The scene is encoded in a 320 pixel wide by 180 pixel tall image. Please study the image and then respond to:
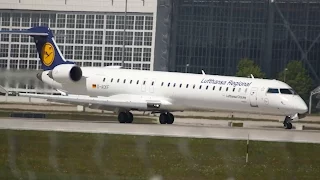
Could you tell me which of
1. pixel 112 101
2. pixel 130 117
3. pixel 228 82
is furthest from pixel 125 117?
pixel 228 82

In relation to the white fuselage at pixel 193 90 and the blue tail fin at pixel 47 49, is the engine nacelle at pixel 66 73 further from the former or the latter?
the blue tail fin at pixel 47 49

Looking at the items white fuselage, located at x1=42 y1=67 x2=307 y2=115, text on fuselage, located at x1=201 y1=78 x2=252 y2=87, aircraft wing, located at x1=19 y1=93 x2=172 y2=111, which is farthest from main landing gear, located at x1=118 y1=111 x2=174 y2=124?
text on fuselage, located at x1=201 y1=78 x2=252 y2=87

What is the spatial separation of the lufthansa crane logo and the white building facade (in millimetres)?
44159

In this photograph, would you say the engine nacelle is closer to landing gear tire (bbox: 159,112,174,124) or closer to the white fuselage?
the white fuselage

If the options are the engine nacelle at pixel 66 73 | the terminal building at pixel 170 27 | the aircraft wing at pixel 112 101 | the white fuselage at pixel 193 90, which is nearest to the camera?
the white fuselage at pixel 193 90

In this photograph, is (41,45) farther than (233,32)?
No

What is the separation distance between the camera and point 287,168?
1357 inches

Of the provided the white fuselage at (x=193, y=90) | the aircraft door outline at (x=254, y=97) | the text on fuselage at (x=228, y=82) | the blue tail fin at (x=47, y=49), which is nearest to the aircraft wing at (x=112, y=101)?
the white fuselage at (x=193, y=90)

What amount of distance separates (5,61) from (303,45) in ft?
101

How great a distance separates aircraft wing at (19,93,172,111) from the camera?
5466cm

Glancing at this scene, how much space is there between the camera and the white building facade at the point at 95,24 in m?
106

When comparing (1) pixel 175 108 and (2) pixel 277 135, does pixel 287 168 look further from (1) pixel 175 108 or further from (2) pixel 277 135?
(1) pixel 175 108

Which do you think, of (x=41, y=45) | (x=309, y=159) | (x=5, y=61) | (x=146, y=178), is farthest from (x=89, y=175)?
(x=5, y=61)

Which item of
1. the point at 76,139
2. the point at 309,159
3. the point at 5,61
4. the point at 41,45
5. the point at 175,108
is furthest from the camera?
the point at 5,61
